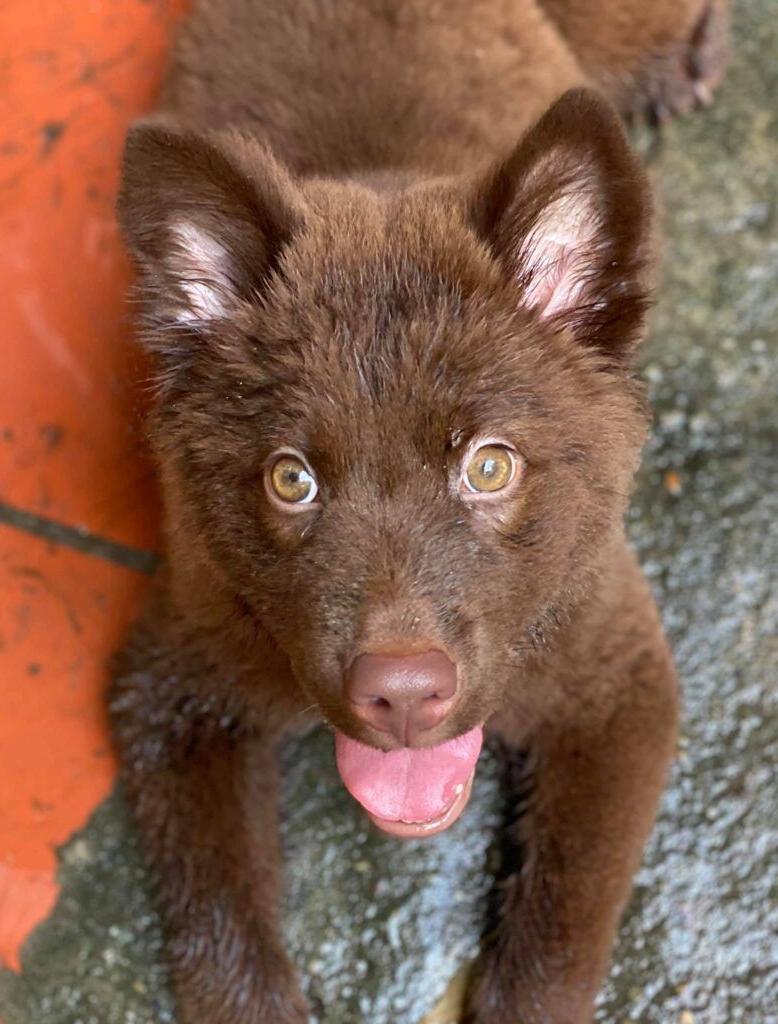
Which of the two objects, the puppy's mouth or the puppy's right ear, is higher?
the puppy's right ear

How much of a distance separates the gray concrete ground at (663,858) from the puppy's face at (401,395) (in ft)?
3.10

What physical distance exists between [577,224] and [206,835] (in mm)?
1632

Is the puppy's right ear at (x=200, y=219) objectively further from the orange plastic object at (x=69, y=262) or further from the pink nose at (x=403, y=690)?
the orange plastic object at (x=69, y=262)

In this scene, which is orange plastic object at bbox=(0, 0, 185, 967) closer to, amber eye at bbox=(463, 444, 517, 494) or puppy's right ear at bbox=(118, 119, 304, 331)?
puppy's right ear at bbox=(118, 119, 304, 331)

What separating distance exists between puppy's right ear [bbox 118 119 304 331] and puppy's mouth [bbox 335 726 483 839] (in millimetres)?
903

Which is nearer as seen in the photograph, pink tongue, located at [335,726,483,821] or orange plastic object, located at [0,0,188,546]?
pink tongue, located at [335,726,483,821]

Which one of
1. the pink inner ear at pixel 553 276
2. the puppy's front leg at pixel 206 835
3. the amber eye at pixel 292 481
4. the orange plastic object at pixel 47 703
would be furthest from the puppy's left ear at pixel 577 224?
the orange plastic object at pixel 47 703

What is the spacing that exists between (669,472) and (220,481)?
175cm

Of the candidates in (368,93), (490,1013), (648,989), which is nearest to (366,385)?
(368,93)

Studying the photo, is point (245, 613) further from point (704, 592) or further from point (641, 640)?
point (704, 592)

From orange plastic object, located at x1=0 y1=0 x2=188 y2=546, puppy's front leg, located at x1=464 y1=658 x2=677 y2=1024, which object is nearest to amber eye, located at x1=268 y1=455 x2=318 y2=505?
puppy's front leg, located at x1=464 y1=658 x2=677 y2=1024

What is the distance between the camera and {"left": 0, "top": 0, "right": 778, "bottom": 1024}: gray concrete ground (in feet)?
9.35

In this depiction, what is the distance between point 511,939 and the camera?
9.01 feet

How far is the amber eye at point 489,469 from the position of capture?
6.77ft
